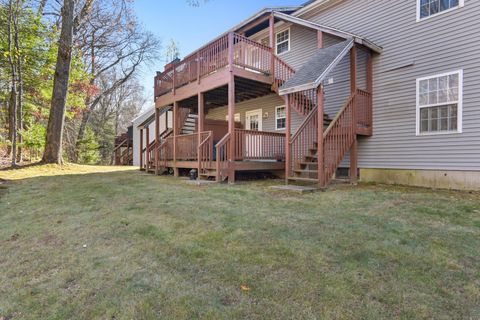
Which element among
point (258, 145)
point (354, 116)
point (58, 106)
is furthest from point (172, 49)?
point (354, 116)

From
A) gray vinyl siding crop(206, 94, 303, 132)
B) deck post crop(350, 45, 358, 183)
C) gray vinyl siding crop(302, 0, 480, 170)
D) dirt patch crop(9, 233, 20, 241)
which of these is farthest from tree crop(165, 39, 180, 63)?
dirt patch crop(9, 233, 20, 241)

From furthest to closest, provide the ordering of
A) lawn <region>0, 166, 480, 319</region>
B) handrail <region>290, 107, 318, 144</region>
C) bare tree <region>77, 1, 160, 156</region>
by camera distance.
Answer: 1. bare tree <region>77, 1, 160, 156</region>
2. handrail <region>290, 107, 318, 144</region>
3. lawn <region>0, 166, 480, 319</region>

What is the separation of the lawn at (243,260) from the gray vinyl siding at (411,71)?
2.18m

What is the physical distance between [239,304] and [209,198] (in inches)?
150

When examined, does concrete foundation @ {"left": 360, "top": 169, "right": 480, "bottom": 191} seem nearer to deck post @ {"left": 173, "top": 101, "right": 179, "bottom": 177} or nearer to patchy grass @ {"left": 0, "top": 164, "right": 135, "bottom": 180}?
deck post @ {"left": 173, "top": 101, "right": 179, "bottom": 177}

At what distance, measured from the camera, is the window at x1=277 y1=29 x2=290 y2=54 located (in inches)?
443

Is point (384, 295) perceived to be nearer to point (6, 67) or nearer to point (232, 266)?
point (232, 266)

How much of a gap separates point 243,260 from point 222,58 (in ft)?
24.2

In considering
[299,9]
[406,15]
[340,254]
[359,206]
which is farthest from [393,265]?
[299,9]

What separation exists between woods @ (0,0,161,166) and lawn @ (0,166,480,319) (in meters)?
8.52

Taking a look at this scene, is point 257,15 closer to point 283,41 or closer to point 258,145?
point 283,41

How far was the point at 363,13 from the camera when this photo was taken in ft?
29.1

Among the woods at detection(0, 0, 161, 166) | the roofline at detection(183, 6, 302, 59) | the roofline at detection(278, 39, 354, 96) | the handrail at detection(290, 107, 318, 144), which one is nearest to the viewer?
the roofline at detection(278, 39, 354, 96)

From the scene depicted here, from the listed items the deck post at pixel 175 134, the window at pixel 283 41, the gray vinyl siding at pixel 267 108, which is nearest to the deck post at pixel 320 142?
the gray vinyl siding at pixel 267 108
